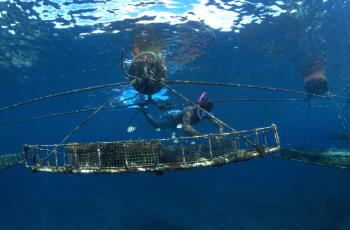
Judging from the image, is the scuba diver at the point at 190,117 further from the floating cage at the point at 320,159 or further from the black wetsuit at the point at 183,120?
the floating cage at the point at 320,159

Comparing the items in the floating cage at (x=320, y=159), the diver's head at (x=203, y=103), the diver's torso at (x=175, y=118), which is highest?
the diver's head at (x=203, y=103)

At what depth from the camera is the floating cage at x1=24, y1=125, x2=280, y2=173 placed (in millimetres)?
5914

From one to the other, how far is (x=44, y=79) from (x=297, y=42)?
21766mm

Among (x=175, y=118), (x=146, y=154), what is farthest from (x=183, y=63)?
(x=146, y=154)

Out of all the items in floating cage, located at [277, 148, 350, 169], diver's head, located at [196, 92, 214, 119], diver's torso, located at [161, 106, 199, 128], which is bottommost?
floating cage, located at [277, 148, 350, 169]

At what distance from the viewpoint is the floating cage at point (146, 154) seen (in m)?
5.91

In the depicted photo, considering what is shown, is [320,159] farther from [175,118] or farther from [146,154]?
[146,154]

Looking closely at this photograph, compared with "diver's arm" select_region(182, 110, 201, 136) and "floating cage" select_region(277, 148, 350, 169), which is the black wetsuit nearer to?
"diver's arm" select_region(182, 110, 201, 136)

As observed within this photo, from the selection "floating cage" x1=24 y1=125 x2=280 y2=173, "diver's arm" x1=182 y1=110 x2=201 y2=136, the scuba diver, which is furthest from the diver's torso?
"floating cage" x1=24 y1=125 x2=280 y2=173

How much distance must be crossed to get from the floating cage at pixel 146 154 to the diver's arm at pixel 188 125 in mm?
1791

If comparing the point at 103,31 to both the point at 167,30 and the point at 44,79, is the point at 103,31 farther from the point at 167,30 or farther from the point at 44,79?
the point at 44,79

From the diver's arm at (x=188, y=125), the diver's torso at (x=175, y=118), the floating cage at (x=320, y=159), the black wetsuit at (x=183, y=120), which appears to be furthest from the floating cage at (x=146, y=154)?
the floating cage at (x=320, y=159)

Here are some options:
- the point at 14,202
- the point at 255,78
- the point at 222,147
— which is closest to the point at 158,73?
the point at 222,147

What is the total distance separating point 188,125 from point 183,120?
0.99ft
